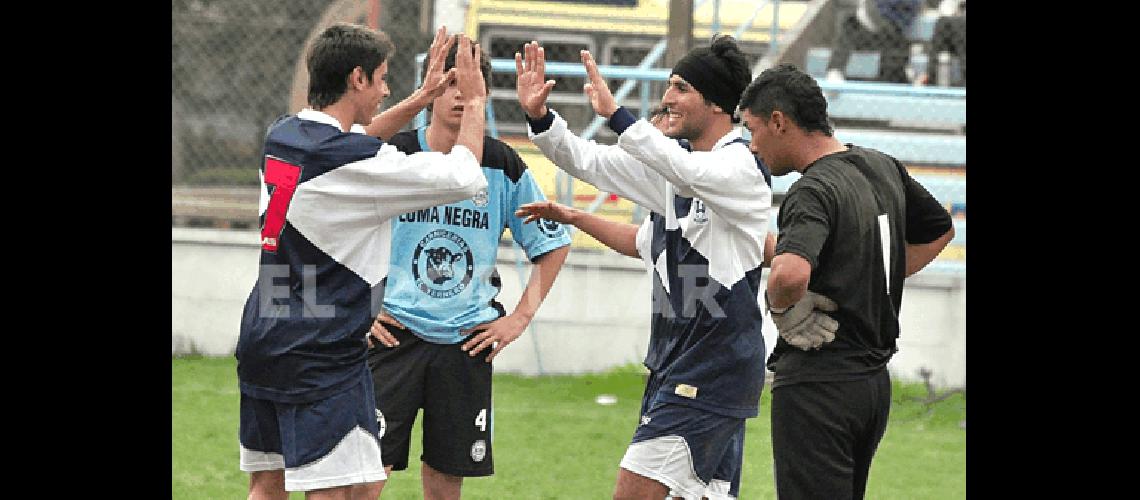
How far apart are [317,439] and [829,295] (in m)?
1.57

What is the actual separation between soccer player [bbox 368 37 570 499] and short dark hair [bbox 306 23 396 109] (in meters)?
0.80

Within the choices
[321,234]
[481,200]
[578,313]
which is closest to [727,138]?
[481,200]

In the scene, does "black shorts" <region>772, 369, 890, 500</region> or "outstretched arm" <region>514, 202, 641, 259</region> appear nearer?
"black shorts" <region>772, 369, 890, 500</region>

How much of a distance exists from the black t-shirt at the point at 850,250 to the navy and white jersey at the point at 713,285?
0.38 meters

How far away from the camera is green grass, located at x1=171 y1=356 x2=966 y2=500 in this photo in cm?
659

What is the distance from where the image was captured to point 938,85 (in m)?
12.1

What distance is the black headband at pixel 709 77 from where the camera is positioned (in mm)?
4676

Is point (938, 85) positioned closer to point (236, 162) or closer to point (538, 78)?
point (236, 162)

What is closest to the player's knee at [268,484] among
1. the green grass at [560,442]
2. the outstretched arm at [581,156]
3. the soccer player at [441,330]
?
the soccer player at [441,330]

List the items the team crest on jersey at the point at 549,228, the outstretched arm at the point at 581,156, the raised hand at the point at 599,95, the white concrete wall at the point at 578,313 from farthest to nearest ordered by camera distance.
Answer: the white concrete wall at the point at 578,313, the team crest on jersey at the point at 549,228, the outstretched arm at the point at 581,156, the raised hand at the point at 599,95

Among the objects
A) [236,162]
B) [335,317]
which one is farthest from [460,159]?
[236,162]

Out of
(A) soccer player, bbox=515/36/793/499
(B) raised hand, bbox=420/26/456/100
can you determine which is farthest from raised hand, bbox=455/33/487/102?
(A) soccer player, bbox=515/36/793/499

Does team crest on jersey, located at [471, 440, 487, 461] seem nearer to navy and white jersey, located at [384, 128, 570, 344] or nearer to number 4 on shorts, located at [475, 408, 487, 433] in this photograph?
number 4 on shorts, located at [475, 408, 487, 433]

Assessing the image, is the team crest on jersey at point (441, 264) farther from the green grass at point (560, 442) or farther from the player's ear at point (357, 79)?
the green grass at point (560, 442)
